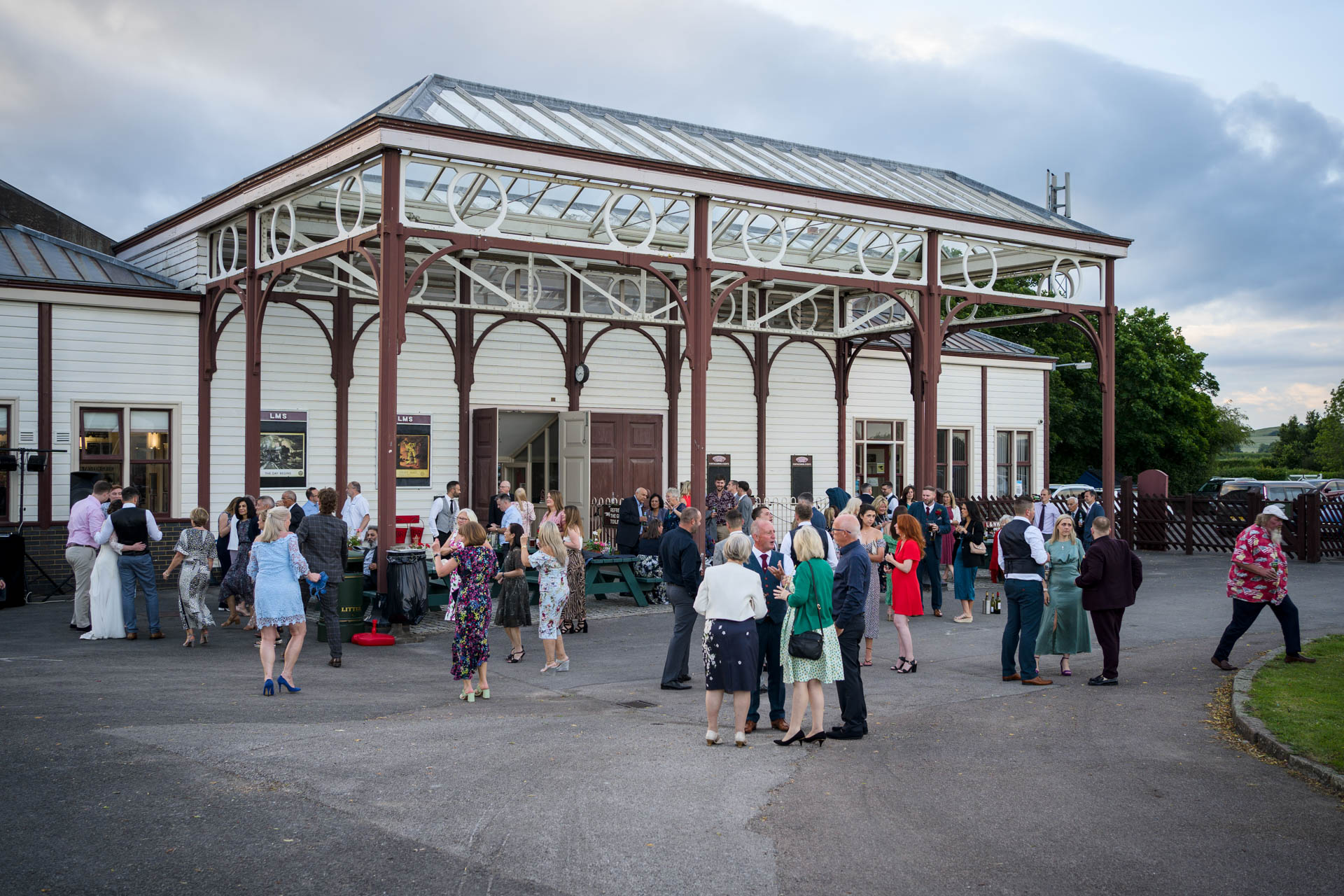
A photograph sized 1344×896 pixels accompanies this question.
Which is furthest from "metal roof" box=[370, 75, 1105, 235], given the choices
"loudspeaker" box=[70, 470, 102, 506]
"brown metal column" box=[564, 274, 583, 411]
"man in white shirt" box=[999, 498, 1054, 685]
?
"man in white shirt" box=[999, 498, 1054, 685]

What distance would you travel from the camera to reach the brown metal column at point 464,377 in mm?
19000

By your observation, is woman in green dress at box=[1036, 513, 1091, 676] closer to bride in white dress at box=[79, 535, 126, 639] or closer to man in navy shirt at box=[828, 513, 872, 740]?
man in navy shirt at box=[828, 513, 872, 740]

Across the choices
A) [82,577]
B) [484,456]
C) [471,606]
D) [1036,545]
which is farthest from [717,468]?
[471,606]

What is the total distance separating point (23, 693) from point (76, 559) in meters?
4.32

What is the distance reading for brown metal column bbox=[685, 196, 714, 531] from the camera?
1563 centimetres

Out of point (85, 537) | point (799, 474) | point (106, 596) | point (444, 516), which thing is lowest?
point (106, 596)

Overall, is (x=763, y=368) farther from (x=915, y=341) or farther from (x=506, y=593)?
(x=506, y=593)

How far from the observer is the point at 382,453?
42.2 feet

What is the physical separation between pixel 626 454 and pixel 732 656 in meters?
13.5

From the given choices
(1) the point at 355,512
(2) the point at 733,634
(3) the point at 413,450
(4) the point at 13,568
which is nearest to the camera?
(2) the point at 733,634

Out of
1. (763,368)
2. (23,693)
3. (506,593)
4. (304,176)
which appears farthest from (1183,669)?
(763,368)

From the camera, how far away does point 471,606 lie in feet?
31.0

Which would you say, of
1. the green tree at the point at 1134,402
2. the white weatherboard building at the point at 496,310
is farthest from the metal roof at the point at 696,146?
the green tree at the point at 1134,402

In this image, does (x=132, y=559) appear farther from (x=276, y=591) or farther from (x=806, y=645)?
(x=806, y=645)
